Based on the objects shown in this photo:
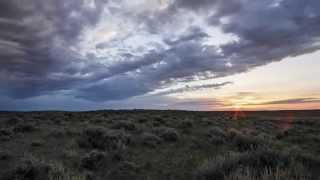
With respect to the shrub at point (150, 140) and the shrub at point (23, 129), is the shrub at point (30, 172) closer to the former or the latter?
the shrub at point (150, 140)

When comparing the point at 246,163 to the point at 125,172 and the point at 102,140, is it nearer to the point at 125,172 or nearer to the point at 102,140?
the point at 125,172

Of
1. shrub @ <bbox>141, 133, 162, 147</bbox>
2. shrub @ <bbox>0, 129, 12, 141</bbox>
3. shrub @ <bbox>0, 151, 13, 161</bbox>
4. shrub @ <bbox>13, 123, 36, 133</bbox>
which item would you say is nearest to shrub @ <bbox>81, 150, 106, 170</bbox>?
shrub @ <bbox>0, 151, 13, 161</bbox>

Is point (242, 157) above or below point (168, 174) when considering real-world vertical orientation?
above

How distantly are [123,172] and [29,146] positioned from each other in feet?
26.7

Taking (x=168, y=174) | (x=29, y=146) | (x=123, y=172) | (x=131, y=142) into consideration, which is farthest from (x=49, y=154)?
(x=168, y=174)

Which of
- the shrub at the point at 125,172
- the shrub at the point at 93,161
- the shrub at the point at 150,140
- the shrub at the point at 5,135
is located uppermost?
the shrub at the point at 5,135

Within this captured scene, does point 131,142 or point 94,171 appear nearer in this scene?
point 94,171

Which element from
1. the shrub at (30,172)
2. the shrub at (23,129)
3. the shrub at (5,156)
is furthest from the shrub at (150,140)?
the shrub at (23,129)

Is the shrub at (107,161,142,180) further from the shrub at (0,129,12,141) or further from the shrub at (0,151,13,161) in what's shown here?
the shrub at (0,129,12,141)

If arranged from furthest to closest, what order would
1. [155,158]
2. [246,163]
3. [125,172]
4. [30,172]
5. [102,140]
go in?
[102,140]
[155,158]
[125,172]
[30,172]
[246,163]

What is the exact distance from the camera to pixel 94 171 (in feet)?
34.9

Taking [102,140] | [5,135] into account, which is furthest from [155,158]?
[5,135]

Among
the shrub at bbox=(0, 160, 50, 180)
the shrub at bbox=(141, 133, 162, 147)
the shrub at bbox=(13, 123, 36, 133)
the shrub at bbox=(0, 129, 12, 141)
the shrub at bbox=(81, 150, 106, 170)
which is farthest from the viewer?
the shrub at bbox=(13, 123, 36, 133)

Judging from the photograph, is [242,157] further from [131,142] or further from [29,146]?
[29,146]
